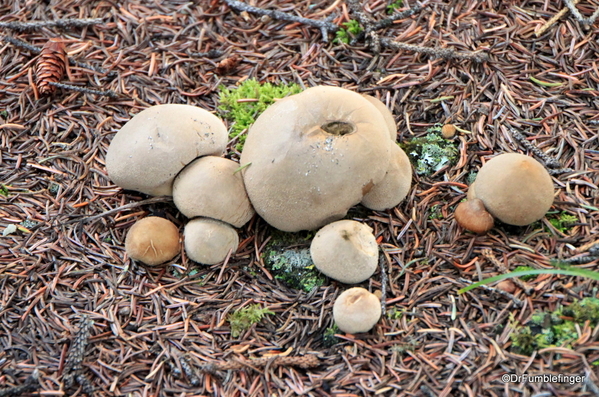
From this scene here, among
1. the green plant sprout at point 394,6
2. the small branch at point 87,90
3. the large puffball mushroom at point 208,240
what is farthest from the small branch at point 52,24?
the green plant sprout at point 394,6

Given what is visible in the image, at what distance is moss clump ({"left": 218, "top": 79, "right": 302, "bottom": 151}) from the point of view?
4.25 m

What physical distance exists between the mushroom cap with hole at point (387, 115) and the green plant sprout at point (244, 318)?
1.59 metres

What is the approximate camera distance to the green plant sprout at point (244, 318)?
10.8 feet

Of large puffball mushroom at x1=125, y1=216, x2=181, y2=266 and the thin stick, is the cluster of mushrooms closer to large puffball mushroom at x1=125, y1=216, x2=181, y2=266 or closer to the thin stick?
large puffball mushroom at x1=125, y1=216, x2=181, y2=266

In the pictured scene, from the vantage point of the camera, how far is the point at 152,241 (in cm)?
348

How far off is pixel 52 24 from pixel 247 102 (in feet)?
6.55

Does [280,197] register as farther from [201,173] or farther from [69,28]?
[69,28]

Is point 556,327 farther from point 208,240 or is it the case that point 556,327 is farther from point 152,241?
point 152,241

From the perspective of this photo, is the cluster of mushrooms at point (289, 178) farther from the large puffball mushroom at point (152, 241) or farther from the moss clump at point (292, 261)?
the moss clump at point (292, 261)

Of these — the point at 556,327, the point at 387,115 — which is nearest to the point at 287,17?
the point at 387,115

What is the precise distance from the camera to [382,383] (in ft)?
9.77

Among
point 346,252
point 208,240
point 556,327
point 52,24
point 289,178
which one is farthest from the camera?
point 52,24

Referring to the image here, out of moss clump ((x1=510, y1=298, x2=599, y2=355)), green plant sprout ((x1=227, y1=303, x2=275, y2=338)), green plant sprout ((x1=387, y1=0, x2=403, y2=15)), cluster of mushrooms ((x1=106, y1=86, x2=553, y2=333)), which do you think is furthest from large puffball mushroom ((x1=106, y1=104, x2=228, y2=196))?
moss clump ((x1=510, y1=298, x2=599, y2=355))

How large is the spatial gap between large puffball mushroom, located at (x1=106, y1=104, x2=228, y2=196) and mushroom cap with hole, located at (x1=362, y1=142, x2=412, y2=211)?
3.86ft
